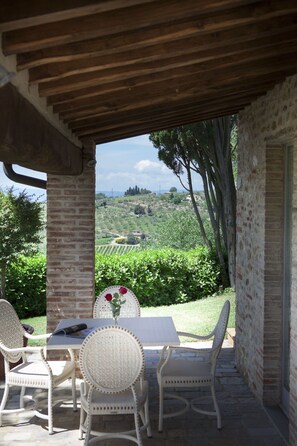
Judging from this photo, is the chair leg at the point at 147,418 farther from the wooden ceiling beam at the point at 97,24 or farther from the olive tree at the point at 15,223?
the olive tree at the point at 15,223

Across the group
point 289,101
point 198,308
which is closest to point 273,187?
point 289,101

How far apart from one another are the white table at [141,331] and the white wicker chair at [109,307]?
0.40m

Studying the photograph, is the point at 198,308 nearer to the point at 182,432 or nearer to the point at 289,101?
the point at 182,432

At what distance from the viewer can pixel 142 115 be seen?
4824 millimetres

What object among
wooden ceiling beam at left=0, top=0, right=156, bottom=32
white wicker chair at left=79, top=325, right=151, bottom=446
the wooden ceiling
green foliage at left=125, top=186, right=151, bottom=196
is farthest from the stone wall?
green foliage at left=125, top=186, right=151, bottom=196

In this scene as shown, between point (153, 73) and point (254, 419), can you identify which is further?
point (254, 419)

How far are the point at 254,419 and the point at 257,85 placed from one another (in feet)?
9.68

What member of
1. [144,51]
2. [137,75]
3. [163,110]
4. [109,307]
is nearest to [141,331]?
[109,307]

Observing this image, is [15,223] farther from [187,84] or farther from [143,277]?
[187,84]

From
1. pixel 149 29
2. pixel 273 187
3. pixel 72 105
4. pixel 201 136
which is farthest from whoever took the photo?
pixel 201 136

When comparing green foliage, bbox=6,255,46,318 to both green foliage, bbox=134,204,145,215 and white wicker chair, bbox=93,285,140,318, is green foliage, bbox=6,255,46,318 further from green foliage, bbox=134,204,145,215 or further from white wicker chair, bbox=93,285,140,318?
green foliage, bbox=134,204,145,215

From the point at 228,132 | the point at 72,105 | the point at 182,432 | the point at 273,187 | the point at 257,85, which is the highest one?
the point at 228,132

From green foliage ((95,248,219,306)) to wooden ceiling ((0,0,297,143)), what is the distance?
20.5 feet

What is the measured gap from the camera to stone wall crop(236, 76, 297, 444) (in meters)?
4.50
